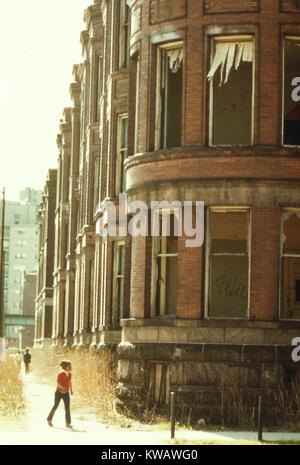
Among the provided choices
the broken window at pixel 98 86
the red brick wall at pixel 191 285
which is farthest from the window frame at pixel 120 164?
the red brick wall at pixel 191 285

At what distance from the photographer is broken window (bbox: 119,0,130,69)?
34.0 m

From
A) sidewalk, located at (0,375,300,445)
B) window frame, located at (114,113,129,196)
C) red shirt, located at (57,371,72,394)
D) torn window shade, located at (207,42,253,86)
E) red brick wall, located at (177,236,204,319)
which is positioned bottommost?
sidewalk, located at (0,375,300,445)

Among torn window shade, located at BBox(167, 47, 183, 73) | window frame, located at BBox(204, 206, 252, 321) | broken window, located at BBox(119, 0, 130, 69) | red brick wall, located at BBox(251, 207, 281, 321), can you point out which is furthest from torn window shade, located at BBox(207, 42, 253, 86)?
broken window, located at BBox(119, 0, 130, 69)

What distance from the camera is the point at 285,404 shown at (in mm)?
23641

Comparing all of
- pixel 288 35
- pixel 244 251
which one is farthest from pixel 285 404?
pixel 288 35

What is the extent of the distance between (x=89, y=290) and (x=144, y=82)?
58.9 ft

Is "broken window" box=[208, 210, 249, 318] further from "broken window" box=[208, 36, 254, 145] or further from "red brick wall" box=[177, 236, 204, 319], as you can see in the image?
"broken window" box=[208, 36, 254, 145]

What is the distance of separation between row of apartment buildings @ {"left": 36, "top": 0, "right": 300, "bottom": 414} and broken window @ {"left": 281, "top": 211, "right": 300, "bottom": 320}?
0.14 ft

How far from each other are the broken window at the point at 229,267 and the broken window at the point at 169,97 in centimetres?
262

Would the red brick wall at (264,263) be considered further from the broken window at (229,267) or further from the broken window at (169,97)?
the broken window at (169,97)

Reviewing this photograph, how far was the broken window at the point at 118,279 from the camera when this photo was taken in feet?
110

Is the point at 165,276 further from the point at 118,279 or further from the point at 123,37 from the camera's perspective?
the point at 123,37

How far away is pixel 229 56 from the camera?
2556 centimetres
